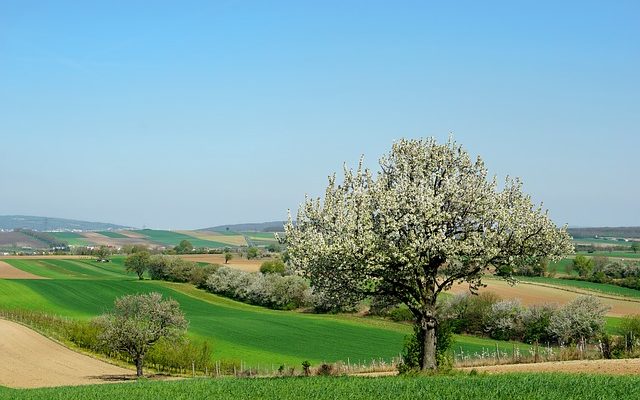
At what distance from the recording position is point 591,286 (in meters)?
125

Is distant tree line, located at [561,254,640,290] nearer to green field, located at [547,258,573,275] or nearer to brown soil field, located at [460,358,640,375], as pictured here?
green field, located at [547,258,573,275]

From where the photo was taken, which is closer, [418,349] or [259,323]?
[418,349]

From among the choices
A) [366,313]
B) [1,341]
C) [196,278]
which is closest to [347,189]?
[1,341]

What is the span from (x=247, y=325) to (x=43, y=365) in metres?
35.4

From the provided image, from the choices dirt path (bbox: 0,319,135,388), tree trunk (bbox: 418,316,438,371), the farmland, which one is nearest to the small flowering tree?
tree trunk (bbox: 418,316,438,371)

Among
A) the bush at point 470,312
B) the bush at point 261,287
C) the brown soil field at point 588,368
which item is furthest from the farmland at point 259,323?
the brown soil field at point 588,368

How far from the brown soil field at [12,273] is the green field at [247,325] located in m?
9.92

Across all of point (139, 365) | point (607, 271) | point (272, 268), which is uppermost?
point (272, 268)

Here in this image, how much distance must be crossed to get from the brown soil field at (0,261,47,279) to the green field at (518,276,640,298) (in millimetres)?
103733

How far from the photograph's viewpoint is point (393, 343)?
82.2 metres

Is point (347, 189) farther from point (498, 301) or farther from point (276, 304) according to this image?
point (276, 304)

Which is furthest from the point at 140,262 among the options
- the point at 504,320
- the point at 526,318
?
the point at 526,318

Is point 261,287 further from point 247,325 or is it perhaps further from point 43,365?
point 43,365

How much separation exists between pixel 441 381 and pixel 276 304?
94479 mm
